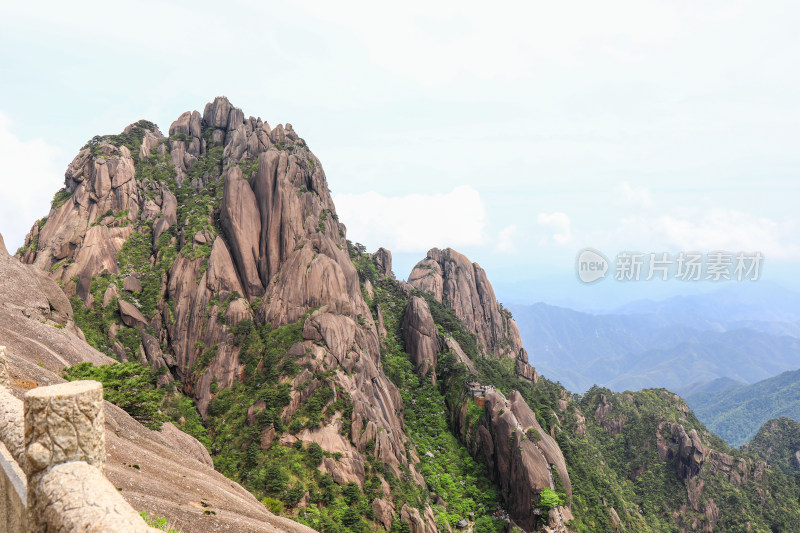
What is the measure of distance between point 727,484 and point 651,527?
26607mm

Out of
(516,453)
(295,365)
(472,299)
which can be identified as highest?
(472,299)

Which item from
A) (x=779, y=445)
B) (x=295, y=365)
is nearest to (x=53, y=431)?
(x=295, y=365)

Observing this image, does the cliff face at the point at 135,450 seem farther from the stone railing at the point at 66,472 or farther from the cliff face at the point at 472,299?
the cliff face at the point at 472,299

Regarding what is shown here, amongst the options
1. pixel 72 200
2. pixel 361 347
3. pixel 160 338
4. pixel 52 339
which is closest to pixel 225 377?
pixel 160 338

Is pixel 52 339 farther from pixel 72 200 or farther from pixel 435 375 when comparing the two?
pixel 435 375

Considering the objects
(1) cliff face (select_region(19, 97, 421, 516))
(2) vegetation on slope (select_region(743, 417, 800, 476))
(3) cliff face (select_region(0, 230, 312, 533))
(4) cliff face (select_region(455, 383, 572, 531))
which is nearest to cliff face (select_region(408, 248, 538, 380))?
(4) cliff face (select_region(455, 383, 572, 531))

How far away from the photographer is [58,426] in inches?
277

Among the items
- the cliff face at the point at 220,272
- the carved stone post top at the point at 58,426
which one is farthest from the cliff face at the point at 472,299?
the carved stone post top at the point at 58,426

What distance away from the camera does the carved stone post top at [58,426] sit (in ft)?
23.0

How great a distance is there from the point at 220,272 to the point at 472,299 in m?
75.3

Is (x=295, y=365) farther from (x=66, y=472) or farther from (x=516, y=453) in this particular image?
(x=66, y=472)

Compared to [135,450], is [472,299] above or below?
above

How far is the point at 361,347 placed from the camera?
58.8 m

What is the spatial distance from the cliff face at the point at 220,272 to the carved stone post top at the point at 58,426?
4160 centimetres
